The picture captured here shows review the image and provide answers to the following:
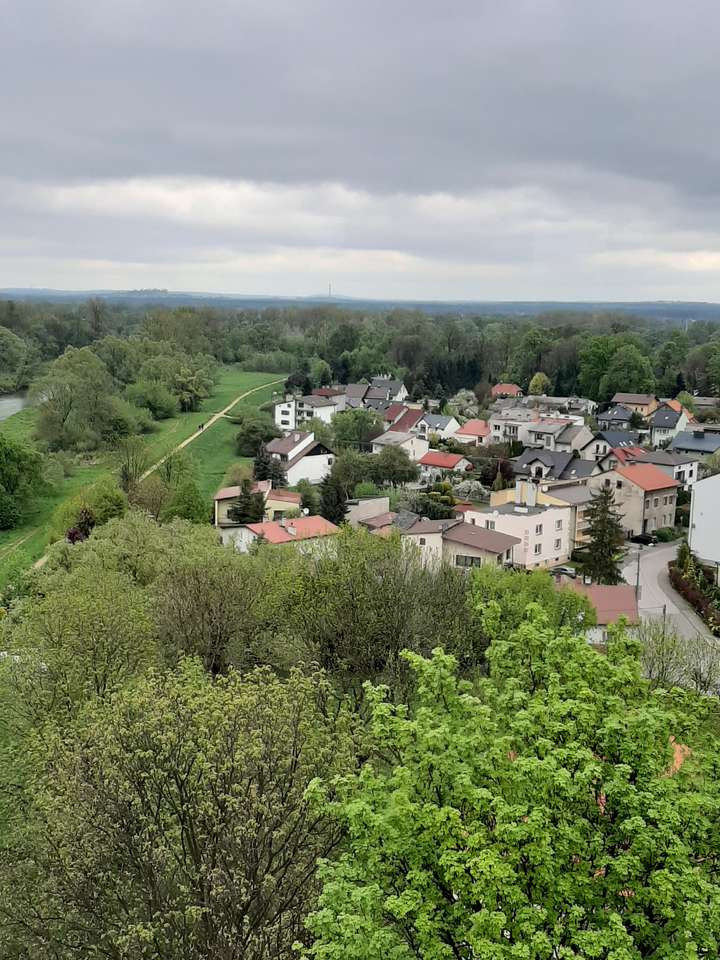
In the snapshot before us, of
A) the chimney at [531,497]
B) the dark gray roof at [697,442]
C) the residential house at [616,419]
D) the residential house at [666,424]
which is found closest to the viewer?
the chimney at [531,497]

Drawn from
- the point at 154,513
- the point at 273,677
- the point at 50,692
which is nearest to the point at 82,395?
the point at 154,513

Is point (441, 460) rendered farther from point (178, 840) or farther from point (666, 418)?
point (178, 840)

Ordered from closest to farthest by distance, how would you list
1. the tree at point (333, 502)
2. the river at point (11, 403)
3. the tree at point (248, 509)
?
the tree at point (248, 509) < the tree at point (333, 502) < the river at point (11, 403)

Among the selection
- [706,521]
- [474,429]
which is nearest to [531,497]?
[706,521]

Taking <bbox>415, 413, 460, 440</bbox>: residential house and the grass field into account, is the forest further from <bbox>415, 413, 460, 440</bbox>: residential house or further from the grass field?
<bbox>415, 413, 460, 440</bbox>: residential house

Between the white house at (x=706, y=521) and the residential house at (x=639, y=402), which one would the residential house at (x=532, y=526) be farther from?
the residential house at (x=639, y=402)

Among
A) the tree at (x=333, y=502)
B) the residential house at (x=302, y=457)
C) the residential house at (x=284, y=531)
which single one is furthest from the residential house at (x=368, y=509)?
the residential house at (x=302, y=457)

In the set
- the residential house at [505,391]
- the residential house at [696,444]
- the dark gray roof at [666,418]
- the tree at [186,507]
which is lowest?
the tree at [186,507]

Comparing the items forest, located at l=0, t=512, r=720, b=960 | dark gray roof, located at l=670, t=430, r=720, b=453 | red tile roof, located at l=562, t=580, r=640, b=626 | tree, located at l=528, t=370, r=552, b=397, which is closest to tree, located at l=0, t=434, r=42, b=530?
forest, located at l=0, t=512, r=720, b=960
